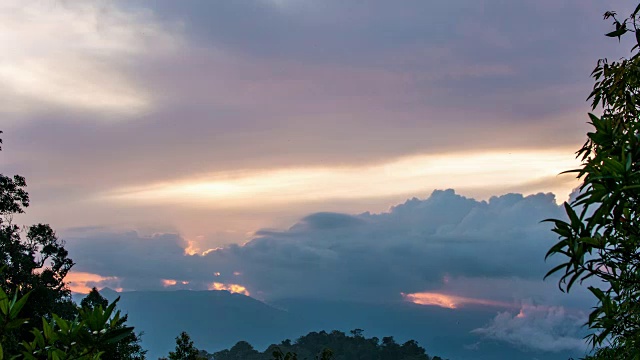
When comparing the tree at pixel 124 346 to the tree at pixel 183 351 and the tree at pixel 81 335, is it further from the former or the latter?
the tree at pixel 81 335

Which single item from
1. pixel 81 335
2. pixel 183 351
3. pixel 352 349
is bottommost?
pixel 352 349

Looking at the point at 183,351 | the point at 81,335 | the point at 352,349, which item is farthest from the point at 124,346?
the point at 352,349

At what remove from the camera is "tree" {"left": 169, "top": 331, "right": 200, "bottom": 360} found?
125ft

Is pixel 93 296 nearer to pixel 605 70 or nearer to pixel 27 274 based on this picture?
pixel 27 274

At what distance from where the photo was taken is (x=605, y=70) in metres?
11.5

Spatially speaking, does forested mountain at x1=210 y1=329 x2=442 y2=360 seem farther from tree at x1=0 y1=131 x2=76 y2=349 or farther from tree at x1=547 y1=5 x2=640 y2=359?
tree at x1=547 y1=5 x2=640 y2=359

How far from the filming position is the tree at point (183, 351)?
3811 cm

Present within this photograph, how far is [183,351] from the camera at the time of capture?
38.8m

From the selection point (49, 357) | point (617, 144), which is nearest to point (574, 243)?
point (617, 144)

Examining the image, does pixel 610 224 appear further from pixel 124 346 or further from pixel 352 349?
pixel 352 349

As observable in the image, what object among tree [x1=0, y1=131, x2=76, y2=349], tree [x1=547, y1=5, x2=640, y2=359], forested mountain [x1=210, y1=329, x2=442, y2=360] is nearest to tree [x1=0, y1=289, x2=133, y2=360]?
tree [x1=547, y1=5, x2=640, y2=359]

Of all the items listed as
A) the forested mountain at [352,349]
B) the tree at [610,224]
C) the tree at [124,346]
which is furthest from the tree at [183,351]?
the forested mountain at [352,349]

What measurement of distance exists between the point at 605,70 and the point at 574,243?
6.72m

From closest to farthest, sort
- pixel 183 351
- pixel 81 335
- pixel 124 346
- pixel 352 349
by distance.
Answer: pixel 81 335 → pixel 183 351 → pixel 124 346 → pixel 352 349
